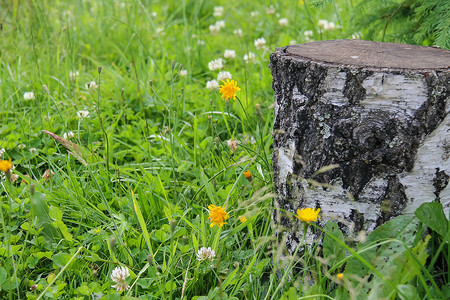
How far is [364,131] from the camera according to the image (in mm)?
1435

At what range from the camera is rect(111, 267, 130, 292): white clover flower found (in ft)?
4.70

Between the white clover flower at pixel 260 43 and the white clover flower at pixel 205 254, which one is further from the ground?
the white clover flower at pixel 260 43

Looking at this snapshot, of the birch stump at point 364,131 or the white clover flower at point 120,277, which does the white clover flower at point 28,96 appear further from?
the birch stump at point 364,131

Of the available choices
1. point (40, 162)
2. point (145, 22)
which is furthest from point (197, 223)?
point (145, 22)

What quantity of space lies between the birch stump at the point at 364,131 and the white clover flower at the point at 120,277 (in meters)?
0.62

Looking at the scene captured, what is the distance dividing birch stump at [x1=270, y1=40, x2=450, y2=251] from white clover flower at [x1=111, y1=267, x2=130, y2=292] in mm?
621

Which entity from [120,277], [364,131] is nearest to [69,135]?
[120,277]

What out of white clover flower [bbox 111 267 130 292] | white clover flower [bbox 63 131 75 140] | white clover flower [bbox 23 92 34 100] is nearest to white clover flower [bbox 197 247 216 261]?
white clover flower [bbox 111 267 130 292]

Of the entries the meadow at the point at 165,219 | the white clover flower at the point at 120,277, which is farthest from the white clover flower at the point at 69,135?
the white clover flower at the point at 120,277

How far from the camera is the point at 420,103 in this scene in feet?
4.57

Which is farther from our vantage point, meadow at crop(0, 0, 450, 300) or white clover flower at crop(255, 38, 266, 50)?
white clover flower at crop(255, 38, 266, 50)

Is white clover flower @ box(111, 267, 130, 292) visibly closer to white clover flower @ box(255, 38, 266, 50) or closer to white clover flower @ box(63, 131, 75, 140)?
white clover flower @ box(63, 131, 75, 140)

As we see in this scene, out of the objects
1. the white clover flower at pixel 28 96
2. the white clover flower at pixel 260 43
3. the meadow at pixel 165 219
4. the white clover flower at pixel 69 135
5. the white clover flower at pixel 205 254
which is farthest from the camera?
the white clover flower at pixel 260 43

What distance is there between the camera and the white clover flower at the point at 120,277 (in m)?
1.43
